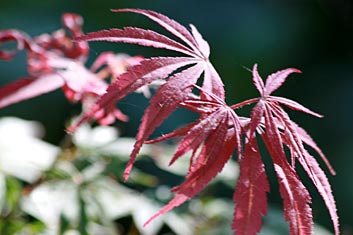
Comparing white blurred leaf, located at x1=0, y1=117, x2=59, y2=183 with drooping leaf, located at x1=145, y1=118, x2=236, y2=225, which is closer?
drooping leaf, located at x1=145, y1=118, x2=236, y2=225

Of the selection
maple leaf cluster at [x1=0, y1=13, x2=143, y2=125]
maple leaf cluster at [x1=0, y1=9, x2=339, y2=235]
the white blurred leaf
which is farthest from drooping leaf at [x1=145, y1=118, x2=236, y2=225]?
the white blurred leaf

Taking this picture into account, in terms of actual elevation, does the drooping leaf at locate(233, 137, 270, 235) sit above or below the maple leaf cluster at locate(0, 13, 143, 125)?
above

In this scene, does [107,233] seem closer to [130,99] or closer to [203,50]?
[203,50]

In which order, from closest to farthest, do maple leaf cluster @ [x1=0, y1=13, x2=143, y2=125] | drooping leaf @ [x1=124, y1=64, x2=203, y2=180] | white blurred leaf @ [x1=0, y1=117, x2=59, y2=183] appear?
drooping leaf @ [x1=124, y1=64, x2=203, y2=180], maple leaf cluster @ [x1=0, y1=13, x2=143, y2=125], white blurred leaf @ [x1=0, y1=117, x2=59, y2=183]

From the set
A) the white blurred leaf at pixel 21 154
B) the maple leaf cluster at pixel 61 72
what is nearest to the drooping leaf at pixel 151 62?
the maple leaf cluster at pixel 61 72

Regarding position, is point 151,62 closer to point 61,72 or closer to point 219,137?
point 219,137

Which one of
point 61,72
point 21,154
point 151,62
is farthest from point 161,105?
point 21,154

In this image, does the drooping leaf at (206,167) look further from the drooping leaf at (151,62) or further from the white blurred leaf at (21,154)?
the white blurred leaf at (21,154)

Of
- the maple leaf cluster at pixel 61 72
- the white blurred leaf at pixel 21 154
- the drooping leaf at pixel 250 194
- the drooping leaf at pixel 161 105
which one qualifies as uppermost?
the drooping leaf at pixel 161 105

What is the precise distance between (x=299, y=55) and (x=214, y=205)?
1693 mm

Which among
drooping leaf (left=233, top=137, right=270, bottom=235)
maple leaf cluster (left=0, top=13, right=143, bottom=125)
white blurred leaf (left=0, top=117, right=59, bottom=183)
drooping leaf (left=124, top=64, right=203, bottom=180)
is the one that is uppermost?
drooping leaf (left=124, top=64, right=203, bottom=180)

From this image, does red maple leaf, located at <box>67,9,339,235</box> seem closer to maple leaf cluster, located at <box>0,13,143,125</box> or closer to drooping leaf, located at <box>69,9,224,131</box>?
drooping leaf, located at <box>69,9,224,131</box>

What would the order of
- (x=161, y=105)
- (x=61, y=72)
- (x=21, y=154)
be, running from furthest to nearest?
(x=21, y=154)
(x=61, y=72)
(x=161, y=105)

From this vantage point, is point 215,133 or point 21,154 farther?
point 21,154
